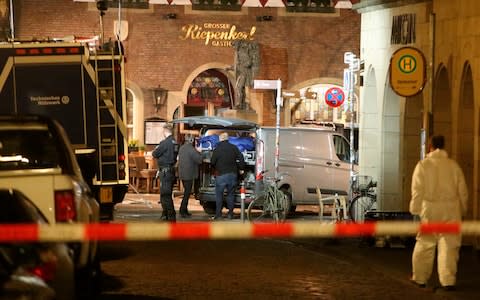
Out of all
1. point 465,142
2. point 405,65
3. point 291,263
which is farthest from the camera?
point 465,142

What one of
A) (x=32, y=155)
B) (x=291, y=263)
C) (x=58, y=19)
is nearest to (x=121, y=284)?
(x=32, y=155)

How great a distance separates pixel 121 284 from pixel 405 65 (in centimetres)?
594

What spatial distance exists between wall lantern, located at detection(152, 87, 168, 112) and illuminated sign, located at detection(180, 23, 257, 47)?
188cm

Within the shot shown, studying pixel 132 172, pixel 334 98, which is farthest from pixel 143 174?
pixel 334 98

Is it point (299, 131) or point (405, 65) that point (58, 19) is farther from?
point (405, 65)

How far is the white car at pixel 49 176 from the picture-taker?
10570mm

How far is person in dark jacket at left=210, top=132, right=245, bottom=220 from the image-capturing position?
24.4 meters

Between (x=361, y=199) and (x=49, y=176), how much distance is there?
13033mm

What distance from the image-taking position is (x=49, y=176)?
35.0ft

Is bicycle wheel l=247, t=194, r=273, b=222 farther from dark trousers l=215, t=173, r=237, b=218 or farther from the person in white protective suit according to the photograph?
the person in white protective suit

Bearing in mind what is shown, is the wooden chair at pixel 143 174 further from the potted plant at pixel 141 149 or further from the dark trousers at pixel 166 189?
the dark trousers at pixel 166 189

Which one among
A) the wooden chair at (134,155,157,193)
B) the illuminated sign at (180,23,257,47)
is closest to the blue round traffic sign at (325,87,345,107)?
the wooden chair at (134,155,157,193)

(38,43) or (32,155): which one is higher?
(38,43)

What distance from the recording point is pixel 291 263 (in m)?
16.4
